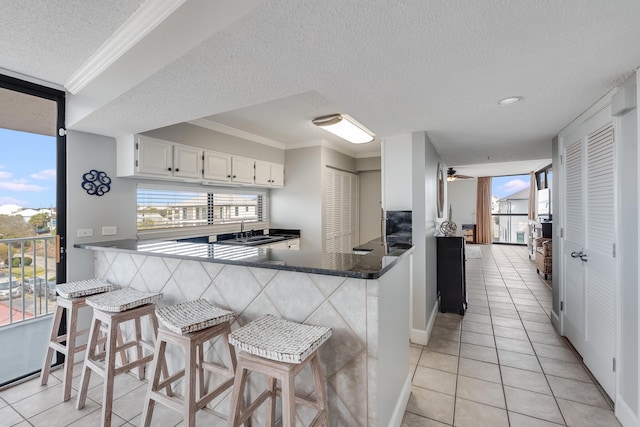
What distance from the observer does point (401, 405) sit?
1.85 m

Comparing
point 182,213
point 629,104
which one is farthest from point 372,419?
point 182,213

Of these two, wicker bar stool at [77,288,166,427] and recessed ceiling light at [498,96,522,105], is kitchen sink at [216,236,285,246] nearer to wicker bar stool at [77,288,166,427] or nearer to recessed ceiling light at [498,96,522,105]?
wicker bar stool at [77,288,166,427]

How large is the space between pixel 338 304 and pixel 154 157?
2.54 meters

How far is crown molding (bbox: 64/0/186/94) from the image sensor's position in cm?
143

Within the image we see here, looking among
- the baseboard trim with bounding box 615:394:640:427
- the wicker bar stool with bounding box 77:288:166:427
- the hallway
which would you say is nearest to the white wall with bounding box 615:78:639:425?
the baseboard trim with bounding box 615:394:640:427

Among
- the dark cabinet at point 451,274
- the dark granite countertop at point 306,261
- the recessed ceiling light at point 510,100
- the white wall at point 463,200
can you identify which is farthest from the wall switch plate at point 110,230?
the white wall at point 463,200

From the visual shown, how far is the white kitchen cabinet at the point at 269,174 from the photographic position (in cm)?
431

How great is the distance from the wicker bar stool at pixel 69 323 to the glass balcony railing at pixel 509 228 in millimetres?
10728

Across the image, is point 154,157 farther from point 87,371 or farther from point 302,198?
point 302,198

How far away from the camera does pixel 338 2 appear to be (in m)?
1.07

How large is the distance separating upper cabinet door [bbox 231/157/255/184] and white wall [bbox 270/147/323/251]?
790 millimetres

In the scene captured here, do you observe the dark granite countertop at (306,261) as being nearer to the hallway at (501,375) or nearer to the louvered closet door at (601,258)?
the hallway at (501,375)

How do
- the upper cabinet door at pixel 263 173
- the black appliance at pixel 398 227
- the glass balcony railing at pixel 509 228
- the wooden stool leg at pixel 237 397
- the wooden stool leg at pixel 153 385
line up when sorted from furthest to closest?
1. the glass balcony railing at pixel 509 228
2. the upper cabinet door at pixel 263 173
3. the black appliance at pixel 398 227
4. the wooden stool leg at pixel 153 385
5. the wooden stool leg at pixel 237 397

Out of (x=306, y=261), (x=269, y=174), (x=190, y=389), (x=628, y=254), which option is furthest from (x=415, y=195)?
(x=190, y=389)
